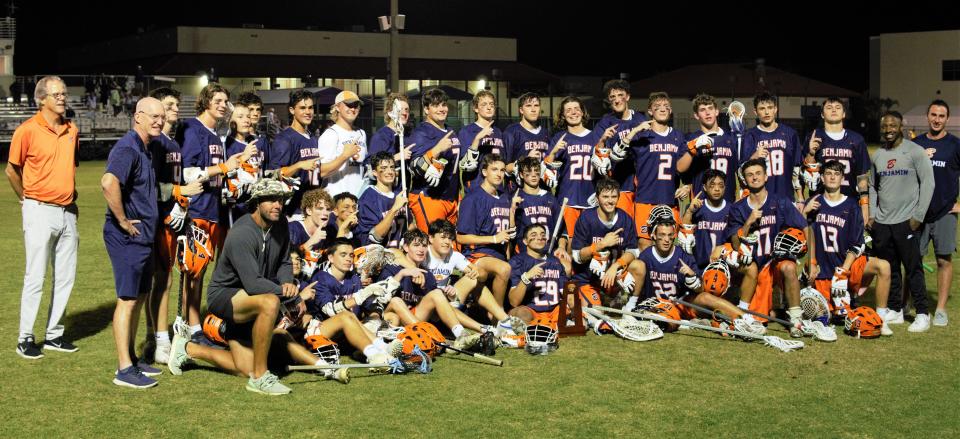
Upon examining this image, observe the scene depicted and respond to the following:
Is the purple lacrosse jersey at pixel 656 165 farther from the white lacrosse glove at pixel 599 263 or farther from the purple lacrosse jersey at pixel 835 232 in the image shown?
the purple lacrosse jersey at pixel 835 232

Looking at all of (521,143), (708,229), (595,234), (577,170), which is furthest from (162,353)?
(708,229)

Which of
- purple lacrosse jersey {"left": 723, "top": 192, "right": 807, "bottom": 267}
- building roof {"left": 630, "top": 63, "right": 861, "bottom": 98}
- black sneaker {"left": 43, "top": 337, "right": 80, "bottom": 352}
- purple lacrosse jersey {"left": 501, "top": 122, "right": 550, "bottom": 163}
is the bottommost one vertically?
black sneaker {"left": 43, "top": 337, "right": 80, "bottom": 352}

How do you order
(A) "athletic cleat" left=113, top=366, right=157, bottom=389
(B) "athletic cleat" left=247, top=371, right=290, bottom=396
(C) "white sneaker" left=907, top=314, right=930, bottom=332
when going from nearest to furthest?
(B) "athletic cleat" left=247, top=371, right=290, bottom=396 → (A) "athletic cleat" left=113, top=366, right=157, bottom=389 → (C) "white sneaker" left=907, top=314, right=930, bottom=332

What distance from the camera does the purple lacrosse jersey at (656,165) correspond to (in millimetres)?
10016

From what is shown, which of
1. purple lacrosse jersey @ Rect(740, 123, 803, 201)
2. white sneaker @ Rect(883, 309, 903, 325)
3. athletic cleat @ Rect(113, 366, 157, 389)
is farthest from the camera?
purple lacrosse jersey @ Rect(740, 123, 803, 201)

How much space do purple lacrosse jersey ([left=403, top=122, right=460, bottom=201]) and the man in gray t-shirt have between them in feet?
12.5

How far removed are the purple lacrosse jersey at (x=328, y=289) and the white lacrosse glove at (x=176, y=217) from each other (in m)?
1.11

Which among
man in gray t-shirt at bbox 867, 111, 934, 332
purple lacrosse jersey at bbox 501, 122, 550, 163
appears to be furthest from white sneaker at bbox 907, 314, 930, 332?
purple lacrosse jersey at bbox 501, 122, 550, 163

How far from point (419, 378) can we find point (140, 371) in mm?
1929

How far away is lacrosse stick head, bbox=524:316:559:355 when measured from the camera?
8.11 m

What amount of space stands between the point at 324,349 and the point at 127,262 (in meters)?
1.49

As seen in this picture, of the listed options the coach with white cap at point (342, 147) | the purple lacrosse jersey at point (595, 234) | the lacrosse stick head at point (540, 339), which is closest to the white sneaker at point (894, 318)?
the purple lacrosse jersey at point (595, 234)

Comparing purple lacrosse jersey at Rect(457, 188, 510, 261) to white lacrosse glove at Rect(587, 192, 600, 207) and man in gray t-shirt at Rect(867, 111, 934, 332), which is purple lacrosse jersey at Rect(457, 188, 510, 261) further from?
man in gray t-shirt at Rect(867, 111, 934, 332)

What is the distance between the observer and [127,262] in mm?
7164
